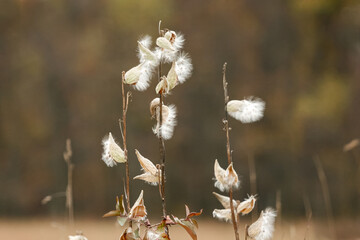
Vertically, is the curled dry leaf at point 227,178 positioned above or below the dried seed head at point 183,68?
below

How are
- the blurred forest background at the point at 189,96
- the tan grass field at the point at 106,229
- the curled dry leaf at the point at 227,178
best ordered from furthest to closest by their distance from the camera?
the blurred forest background at the point at 189,96
the tan grass field at the point at 106,229
the curled dry leaf at the point at 227,178

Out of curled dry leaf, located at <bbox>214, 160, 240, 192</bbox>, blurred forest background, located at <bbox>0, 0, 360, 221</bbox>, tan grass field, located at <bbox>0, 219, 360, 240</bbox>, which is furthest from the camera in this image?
blurred forest background, located at <bbox>0, 0, 360, 221</bbox>

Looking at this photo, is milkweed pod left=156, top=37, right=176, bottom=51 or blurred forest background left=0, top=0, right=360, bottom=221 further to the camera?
blurred forest background left=0, top=0, right=360, bottom=221

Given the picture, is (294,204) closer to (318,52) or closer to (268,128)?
(268,128)

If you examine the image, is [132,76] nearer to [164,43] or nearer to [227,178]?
[164,43]

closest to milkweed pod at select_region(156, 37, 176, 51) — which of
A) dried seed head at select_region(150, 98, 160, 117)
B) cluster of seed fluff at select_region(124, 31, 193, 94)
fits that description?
cluster of seed fluff at select_region(124, 31, 193, 94)

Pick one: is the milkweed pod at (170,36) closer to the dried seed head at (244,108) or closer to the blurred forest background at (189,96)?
the dried seed head at (244,108)

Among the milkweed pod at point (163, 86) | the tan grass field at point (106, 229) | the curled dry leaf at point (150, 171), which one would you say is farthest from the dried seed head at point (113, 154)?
the tan grass field at point (106, 229)

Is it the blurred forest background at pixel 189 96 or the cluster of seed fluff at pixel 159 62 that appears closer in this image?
the cluster of seed fluff at pixel 159 62

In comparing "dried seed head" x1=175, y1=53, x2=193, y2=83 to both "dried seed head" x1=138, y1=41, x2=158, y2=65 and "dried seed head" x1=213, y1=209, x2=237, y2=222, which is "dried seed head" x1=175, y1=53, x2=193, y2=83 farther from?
"dried seed head" x1=213, y1=209, x2=237, y2=222
